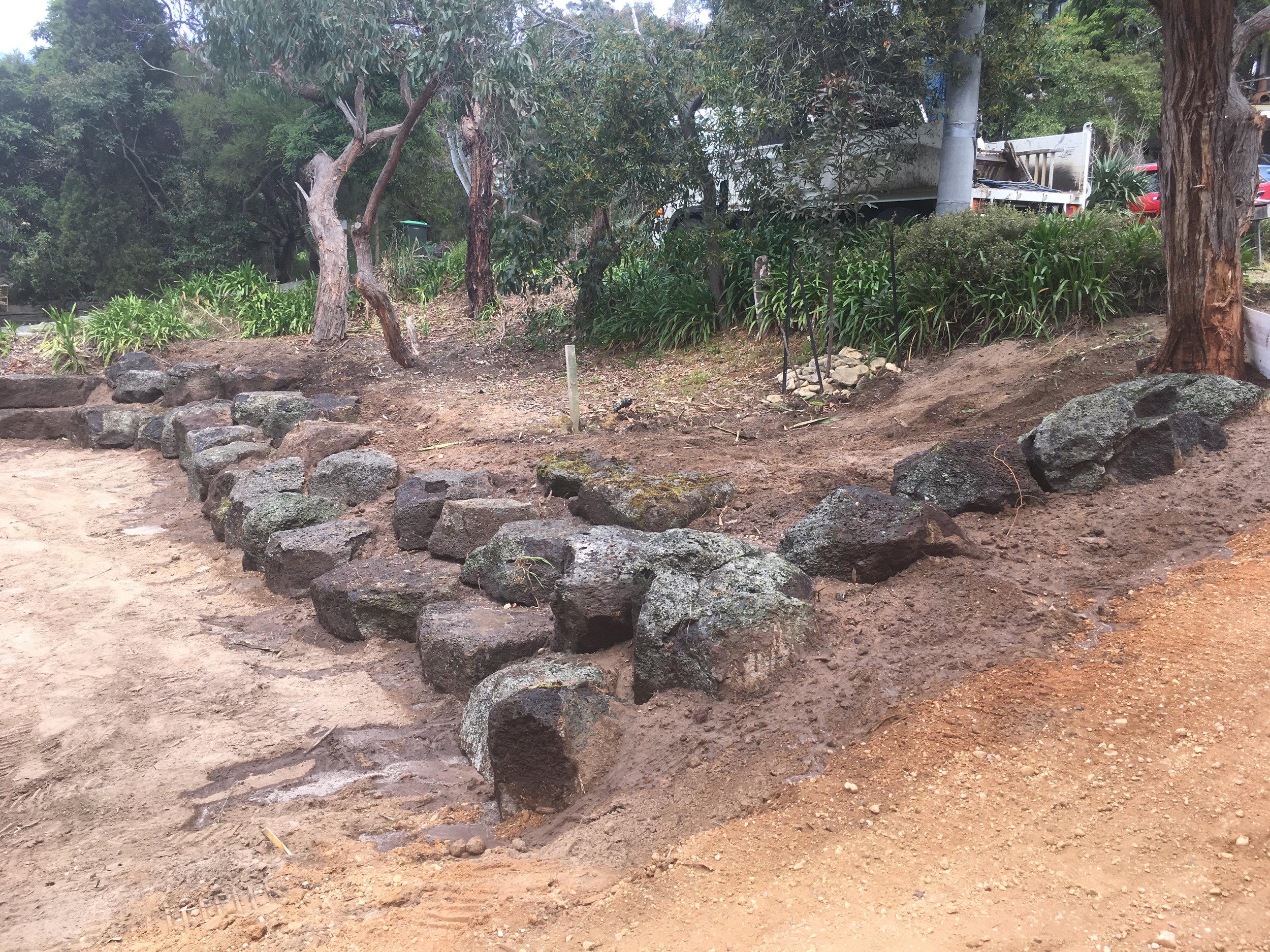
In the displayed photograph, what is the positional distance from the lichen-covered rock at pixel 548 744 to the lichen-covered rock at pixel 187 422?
262 inches

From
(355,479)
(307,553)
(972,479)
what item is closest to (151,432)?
(355,479)

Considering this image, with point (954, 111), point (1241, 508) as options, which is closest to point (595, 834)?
point (1241, 508)

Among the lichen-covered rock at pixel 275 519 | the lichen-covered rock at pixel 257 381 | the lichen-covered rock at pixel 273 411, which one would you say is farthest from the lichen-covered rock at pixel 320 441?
the lichen-covered rock at pixel 257 381

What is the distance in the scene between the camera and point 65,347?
41.2 feet

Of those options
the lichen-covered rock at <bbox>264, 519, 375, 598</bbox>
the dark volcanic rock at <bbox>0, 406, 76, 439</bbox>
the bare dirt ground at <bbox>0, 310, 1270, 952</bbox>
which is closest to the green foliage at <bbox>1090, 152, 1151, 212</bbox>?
the bare dirt ground at <bbox>0, 310, 1270, 952</bbox>

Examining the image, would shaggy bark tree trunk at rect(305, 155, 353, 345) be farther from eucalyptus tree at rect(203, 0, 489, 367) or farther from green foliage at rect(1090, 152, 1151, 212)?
green foliage at rect(1090, 152, 1151, 212)

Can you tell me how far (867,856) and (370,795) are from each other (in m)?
1.74

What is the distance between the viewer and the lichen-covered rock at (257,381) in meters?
10.4

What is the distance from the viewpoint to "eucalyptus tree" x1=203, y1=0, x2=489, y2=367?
1043 centimetres

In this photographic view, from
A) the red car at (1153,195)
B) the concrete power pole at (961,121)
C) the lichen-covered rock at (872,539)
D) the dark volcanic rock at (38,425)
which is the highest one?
the concrete power pole at (961,121)

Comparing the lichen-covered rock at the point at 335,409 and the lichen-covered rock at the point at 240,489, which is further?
the lichen-covered rock at the point at 335,409

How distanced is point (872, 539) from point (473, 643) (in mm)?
1664

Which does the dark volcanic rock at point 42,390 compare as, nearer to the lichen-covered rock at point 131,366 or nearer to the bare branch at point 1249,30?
the lichen-covered rock at point 131,366

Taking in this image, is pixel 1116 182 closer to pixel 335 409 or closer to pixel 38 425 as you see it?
pixel 335 409
